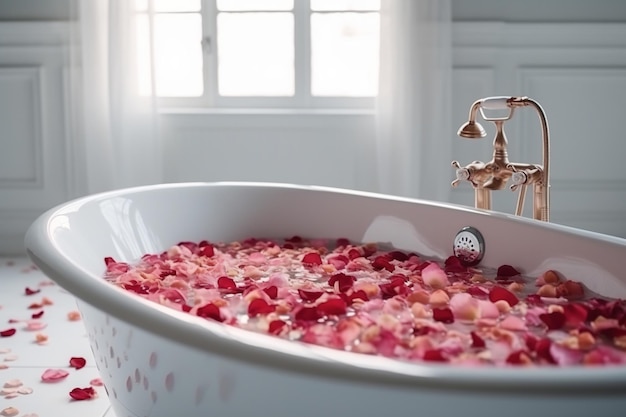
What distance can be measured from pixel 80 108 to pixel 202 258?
1.47 metres

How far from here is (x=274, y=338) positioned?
0.95m

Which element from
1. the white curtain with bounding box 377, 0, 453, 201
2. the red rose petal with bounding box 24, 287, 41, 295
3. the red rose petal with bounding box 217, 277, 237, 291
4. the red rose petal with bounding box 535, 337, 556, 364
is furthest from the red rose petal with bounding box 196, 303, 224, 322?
the white curtain with bounding box 377, 0, 453, 201

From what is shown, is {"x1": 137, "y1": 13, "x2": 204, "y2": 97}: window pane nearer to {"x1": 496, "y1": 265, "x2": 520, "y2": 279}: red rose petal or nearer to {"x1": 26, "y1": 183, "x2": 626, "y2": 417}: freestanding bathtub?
{"x1": 26, "y1": 183, "x2": 626, "y2": 417}: freestanding bathtub

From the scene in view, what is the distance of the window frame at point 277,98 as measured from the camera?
340cm

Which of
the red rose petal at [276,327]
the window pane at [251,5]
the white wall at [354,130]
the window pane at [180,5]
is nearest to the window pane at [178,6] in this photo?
the window pane at [180,5]

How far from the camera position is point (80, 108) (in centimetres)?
326

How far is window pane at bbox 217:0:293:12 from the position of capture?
343cm

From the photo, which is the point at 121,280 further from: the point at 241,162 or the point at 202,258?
the point at 241,162

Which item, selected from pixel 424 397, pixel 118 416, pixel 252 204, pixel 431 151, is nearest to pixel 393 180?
pixel 431 151

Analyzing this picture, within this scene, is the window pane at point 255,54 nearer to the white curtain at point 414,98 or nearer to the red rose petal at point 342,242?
the white curtain at point 414,98

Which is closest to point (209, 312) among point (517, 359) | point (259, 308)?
point (259, 308)

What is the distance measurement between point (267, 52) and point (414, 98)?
2.42ft

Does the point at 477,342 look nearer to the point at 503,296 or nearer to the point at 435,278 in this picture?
the point at 503,296

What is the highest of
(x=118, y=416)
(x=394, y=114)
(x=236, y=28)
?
(x=236, y=28)
